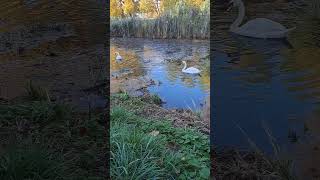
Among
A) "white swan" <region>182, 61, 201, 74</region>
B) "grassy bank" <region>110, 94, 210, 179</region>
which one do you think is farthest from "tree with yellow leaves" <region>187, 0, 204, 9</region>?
"grassy bank" <region>110, 94, 210, 179</region>

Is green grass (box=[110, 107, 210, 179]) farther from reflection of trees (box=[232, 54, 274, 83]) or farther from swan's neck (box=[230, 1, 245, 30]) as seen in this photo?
swan's neck (box=[230, 1, 245, 30])

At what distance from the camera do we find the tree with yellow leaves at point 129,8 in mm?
4582

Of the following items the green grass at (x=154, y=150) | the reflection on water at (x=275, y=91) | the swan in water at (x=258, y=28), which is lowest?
the green grass at (x=154, y=150)

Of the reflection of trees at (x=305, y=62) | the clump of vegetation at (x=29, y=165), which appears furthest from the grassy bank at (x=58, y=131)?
the reflection of trees at (x=305, y=62)

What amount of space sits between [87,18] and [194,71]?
1100 mm

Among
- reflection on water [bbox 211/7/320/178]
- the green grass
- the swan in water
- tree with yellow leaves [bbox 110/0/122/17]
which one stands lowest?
the green grass

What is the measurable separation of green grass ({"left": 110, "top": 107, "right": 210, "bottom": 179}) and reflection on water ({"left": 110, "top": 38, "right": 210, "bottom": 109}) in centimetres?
27

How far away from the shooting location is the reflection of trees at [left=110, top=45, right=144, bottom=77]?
4469 mm

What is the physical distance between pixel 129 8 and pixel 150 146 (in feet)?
4.69

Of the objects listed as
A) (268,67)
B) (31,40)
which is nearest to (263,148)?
(268,67)

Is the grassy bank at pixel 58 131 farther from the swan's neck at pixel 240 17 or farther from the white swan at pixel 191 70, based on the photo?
the swan's neck at pixel 240 17

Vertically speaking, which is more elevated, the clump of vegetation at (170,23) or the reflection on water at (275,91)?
the clump of vegetation at (170,23)

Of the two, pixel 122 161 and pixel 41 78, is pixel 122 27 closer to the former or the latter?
pixel 41 78

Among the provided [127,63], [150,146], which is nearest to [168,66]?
[127,63]
